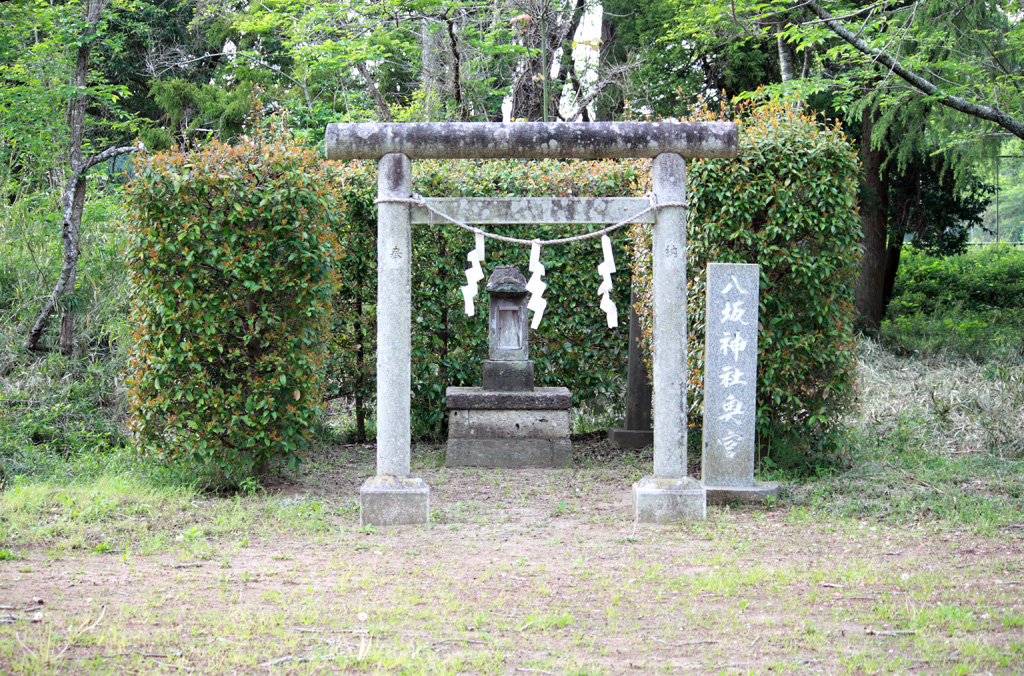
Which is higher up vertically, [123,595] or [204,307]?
[204,307]

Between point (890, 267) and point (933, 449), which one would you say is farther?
point (890, 267)

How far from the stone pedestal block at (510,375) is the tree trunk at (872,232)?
22.3 feet

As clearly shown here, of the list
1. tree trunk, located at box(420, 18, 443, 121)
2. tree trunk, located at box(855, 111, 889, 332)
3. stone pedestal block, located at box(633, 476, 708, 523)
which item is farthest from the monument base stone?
tree trunk, located at box(420, 18, 443, 121)

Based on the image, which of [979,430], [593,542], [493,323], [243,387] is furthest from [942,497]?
[243,387]

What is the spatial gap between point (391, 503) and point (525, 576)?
1509 mm

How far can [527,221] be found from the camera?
6.39m

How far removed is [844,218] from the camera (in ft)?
24.6

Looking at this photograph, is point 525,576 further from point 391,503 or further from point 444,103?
point 444,103

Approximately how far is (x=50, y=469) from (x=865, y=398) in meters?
8.39

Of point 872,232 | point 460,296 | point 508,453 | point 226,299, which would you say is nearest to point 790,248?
point 508,453

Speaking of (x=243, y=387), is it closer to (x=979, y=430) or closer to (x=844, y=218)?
(x=844, y=218)

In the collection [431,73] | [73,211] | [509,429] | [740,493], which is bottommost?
[740,493]

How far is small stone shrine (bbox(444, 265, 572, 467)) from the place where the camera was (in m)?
8.82

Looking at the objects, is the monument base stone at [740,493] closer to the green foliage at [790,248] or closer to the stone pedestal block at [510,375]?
the green foliage at [790,248]
